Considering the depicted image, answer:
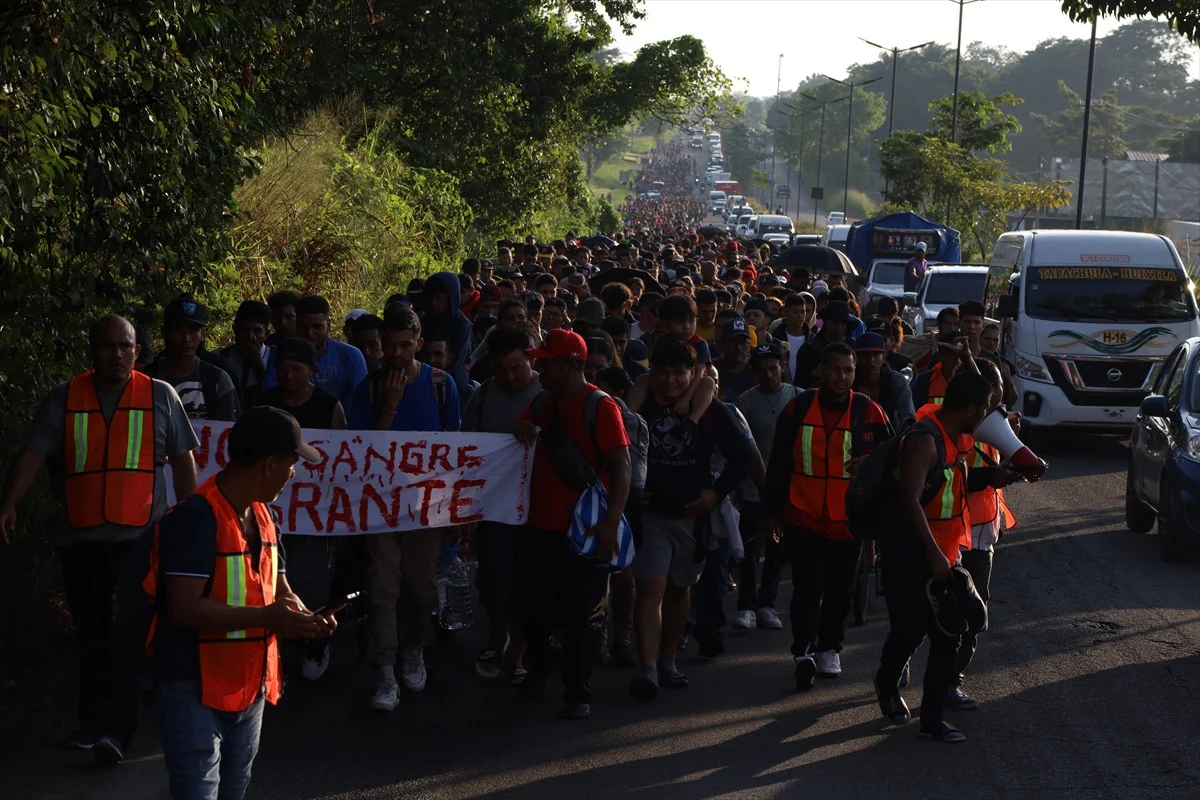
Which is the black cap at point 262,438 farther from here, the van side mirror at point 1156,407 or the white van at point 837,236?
the white van at point 837,236

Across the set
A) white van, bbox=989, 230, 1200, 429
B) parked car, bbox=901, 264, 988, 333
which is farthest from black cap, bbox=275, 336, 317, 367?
parked car, bbox=901, 264, 988, 333

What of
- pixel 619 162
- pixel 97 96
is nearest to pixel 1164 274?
pixel 97 96

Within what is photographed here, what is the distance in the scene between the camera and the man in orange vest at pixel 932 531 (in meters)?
6.87

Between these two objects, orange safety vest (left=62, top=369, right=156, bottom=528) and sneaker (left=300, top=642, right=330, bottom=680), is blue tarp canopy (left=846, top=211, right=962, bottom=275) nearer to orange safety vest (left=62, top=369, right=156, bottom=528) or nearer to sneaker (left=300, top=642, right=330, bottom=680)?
sneaker (left=300, top=642, right=330, bottom=680)

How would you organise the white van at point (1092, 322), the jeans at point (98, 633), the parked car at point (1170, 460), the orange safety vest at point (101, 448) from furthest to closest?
the white van at point (1092, 322) → the parked car at point (1170, 460) → the jeans at point (98, 633) → the orange safety vest at point (101, 448)

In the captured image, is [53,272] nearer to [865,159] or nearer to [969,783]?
[969,783]

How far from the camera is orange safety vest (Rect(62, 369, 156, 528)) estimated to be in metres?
6.59

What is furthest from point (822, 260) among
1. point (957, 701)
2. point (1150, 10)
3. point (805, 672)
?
point (957, 701)

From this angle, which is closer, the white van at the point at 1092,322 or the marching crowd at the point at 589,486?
the marching crowd at the point at 589,486

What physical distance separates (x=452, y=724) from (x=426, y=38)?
19867 millimetres

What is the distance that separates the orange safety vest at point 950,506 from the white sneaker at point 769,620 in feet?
8.14

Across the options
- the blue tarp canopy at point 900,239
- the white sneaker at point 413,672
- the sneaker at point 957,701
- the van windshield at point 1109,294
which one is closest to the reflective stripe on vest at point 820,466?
the sneaker at point 957,701

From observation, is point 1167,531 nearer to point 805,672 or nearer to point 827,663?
point 827,663

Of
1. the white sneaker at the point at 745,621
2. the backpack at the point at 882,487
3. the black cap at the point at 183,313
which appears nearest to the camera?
the backpack at the point at 882,487
